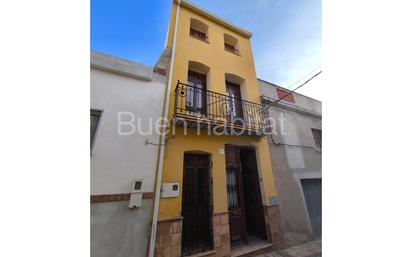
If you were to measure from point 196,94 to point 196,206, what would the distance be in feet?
10.4

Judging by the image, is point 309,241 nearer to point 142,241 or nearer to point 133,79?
point 142,241

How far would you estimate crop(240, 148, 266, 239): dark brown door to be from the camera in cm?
452

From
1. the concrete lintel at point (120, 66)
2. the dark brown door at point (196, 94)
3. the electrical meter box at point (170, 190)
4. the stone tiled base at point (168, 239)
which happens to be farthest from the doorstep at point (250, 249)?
the concrete lintel at point (120, 66)

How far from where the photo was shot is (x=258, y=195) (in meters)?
4.61

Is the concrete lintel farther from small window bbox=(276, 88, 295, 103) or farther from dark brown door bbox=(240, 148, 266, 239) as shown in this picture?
small window bbox=(276, 88, 295, 103)

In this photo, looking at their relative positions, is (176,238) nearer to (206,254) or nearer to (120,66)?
(206,254)

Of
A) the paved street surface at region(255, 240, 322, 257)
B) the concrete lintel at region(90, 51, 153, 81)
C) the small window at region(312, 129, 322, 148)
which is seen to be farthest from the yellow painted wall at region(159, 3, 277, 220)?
the small window at region(312, 129, 322, 148)

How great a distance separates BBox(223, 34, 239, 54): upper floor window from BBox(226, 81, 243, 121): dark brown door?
1.76 m

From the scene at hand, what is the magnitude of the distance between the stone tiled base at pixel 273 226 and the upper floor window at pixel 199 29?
622cm

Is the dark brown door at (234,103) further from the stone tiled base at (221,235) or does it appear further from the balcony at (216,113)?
the stone tiled base at (221,235)

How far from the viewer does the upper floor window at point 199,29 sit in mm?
5914

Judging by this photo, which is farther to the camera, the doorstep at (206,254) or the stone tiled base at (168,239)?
the doorstep at (206,254)
